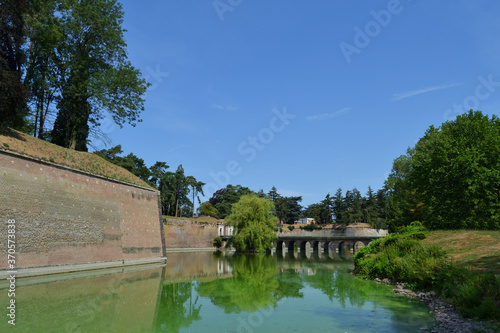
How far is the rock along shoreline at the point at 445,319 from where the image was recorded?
8.80 meters

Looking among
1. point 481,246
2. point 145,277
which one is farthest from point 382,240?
point 145,277

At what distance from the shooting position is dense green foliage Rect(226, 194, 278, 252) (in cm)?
4338

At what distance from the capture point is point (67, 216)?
22.4m

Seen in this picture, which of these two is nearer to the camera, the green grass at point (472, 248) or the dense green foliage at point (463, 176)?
the green grass at point (472, 248)

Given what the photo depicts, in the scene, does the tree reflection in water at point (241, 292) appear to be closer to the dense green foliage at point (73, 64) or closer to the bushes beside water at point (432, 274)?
the bushes beside water at point (432, 274)

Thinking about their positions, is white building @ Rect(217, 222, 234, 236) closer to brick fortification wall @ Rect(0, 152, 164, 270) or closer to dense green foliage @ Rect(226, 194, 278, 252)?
dense green foliage @ Rect(226, 194, 278, 252)

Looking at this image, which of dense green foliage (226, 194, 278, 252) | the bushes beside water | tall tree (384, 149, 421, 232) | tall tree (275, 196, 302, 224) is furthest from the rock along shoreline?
tall tree (275, 196, 302, 224)

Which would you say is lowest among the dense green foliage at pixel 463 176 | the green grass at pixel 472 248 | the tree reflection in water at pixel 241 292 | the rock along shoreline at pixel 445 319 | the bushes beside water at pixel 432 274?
the tree reflection in water at pixel 241 292

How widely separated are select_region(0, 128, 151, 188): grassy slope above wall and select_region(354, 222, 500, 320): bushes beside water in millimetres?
22036

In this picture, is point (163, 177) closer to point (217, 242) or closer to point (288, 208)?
point (217, 242)

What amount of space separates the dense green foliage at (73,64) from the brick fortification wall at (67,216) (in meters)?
7.94

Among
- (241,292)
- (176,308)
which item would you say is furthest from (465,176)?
(176,308)

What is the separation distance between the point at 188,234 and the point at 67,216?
3305 cm

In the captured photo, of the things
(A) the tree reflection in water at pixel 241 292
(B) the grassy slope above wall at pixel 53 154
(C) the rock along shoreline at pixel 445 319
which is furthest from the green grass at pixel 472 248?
(B) the grassy slope above wall at pixel 53 154
